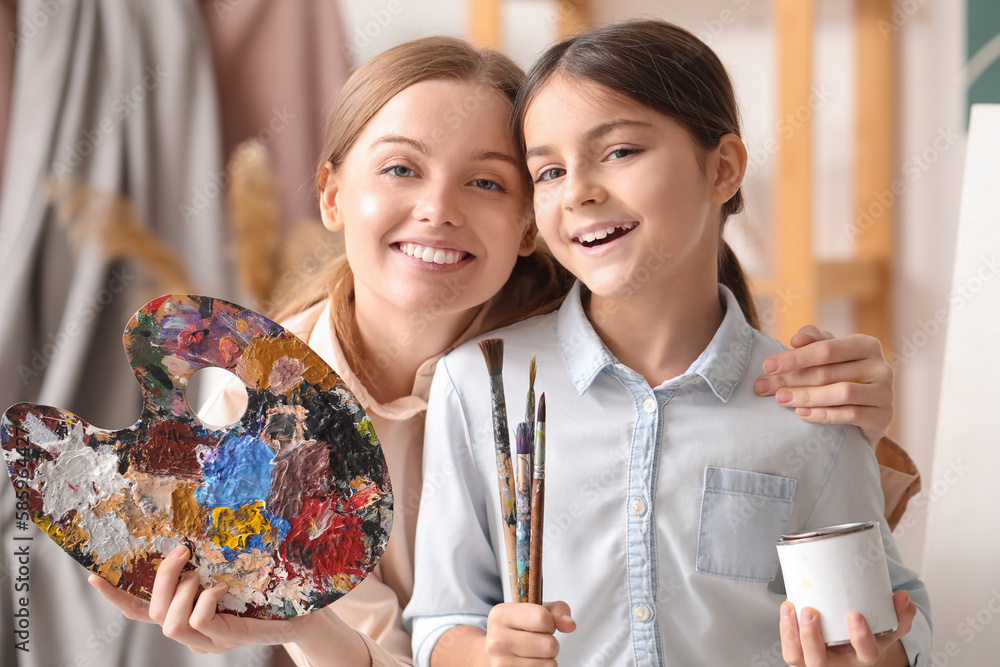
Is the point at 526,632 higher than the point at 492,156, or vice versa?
the point at 492,156

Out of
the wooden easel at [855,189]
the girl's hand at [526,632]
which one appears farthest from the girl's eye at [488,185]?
the wooden easel at [855,189]

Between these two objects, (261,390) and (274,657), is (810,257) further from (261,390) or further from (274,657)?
(261,390)

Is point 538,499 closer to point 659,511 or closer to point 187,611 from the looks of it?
point 659,511

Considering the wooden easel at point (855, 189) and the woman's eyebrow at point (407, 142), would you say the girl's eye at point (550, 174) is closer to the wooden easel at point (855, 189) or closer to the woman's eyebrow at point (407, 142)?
the woman's eyebrow at point (407, 142)

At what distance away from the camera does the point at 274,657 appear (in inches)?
67.2

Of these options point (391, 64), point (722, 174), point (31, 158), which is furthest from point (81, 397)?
point (722, 174)

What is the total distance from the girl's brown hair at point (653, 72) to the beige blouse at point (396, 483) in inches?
12.8

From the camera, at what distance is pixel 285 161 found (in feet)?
6.60

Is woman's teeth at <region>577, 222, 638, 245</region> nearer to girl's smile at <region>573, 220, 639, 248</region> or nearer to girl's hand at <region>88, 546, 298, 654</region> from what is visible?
girl's smile at <region>573, 220, 639, 248</region>

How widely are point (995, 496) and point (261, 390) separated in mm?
889

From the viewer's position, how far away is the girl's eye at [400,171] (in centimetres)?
97

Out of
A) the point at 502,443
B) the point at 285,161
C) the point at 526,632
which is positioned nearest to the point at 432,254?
the point at 502,443

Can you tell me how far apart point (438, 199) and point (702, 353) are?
329mm

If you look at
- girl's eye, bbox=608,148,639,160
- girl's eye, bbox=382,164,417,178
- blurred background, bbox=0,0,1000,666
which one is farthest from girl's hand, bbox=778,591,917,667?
blurred background, bbox=0,0,1000,666
